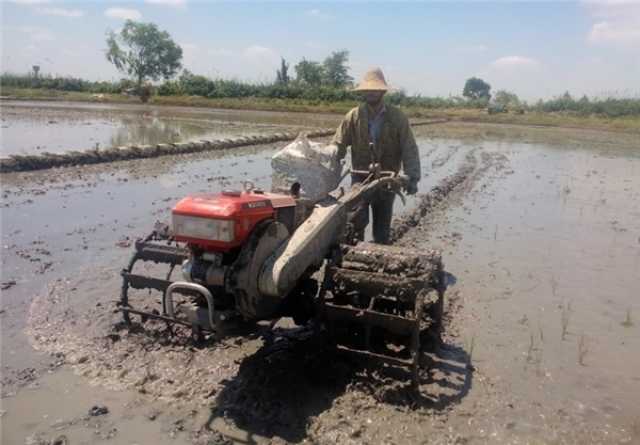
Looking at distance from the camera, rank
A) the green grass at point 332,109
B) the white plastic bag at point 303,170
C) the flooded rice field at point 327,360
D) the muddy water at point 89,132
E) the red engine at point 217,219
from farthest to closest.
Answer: the green grass at point 332,109, the muddy water at point 89,132, the white plastic bag at point 303,170, the flooded rice field at point 327,360, the red engine at point 217,219

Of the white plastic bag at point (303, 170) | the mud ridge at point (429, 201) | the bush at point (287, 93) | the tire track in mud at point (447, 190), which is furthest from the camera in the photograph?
the bush at point (287, 93)

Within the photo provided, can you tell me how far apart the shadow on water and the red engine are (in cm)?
87

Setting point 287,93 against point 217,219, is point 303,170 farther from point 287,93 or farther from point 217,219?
point 287,93

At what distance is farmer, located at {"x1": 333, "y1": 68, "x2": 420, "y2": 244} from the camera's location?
15.8 feet

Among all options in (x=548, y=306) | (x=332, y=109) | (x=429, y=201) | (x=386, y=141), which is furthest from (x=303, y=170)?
(x=332, y=109)

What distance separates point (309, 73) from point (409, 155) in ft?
175

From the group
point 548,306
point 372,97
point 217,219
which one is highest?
point 372,97

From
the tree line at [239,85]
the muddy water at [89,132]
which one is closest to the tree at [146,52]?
the tree line at [239,85]

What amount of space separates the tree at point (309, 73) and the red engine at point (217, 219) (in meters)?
54.9

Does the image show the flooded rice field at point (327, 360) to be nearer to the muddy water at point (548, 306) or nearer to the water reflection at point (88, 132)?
the muddy water at point (548, 306)

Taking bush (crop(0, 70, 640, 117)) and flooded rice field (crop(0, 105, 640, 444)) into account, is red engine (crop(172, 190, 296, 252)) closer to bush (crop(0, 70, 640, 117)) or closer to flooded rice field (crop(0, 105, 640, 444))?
flooded rice field (crop(0, 105, 640, 444))

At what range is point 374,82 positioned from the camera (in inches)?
187

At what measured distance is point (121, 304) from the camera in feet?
12.8

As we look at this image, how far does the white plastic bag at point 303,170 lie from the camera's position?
13.0ft
